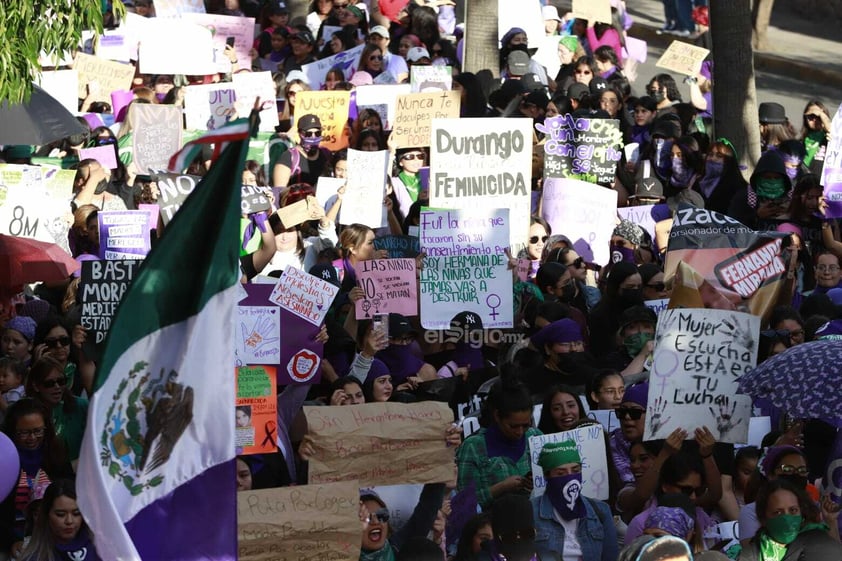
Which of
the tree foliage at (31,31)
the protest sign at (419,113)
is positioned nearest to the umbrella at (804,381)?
the tree foliage at (31,31)

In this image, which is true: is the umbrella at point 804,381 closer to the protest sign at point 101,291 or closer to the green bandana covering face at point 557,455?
the green bandana covering face at point 557,455

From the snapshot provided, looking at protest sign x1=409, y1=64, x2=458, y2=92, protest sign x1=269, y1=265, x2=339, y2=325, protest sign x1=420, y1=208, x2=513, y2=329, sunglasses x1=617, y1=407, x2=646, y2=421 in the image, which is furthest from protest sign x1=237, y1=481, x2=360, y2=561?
protest sign x1=409, y1=64, x2=458, y2=92

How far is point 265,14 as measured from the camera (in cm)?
2011

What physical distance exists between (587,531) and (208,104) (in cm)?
907

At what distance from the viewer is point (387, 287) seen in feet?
33.2

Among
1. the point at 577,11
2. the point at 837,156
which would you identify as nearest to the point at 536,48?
the point at 577,11

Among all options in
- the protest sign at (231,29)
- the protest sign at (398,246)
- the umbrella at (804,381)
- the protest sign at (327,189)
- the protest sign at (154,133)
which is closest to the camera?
the umbrella at (804,381)

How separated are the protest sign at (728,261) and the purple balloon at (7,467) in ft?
12.7

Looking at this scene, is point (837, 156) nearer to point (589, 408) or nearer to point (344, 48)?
point (589, 408)

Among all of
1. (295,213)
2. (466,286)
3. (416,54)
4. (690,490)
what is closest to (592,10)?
(416,54)

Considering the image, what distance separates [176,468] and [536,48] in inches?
514

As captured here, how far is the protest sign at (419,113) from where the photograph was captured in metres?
13.3

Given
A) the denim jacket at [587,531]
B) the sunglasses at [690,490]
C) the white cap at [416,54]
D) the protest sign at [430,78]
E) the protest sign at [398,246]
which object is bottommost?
the denim jacket at [587,531]

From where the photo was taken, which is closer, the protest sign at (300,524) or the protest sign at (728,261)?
the protest sign at (300,524)
